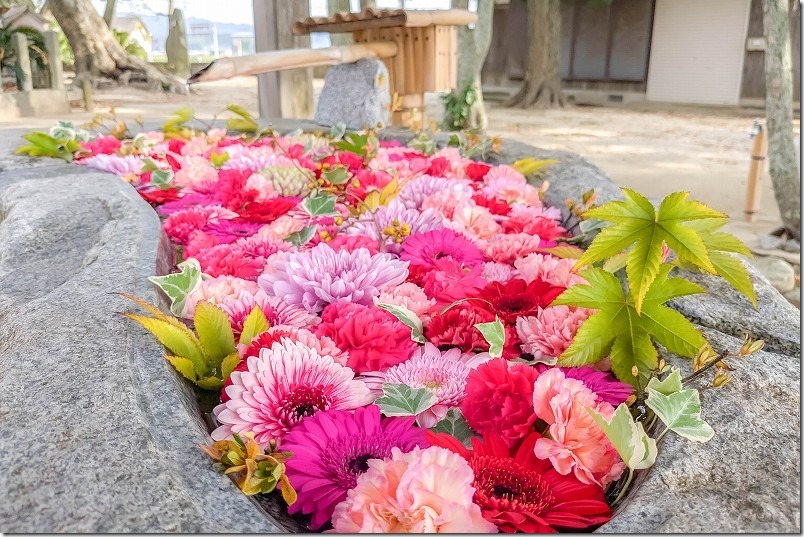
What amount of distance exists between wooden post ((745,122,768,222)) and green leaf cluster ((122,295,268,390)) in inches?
274

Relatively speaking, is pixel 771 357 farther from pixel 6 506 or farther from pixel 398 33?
pixel 398 33

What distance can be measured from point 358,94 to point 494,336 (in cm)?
251

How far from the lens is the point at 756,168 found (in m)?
6.71

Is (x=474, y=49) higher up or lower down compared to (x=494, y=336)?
higher up

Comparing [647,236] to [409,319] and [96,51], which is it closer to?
[409,319]

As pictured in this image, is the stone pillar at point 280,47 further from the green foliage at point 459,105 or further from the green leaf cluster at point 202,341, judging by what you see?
the green foliage at point 459,105

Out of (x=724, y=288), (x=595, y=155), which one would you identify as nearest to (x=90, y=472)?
(x=724, y=288)

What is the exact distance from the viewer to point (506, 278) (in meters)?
1.46

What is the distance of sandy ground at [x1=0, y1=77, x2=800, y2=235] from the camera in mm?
8125

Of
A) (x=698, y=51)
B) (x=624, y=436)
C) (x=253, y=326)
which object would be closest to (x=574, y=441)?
(x=624, y=436)

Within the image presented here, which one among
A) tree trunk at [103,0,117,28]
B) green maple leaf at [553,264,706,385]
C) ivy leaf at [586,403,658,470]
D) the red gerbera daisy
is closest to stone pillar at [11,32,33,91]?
tree trunk at [103,0,117,28]

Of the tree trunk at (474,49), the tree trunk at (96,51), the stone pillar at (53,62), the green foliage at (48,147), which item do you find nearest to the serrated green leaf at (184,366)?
the green foliage at (48,147)

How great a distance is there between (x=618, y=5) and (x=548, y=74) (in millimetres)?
2619

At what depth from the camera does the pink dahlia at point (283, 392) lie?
928 mm
